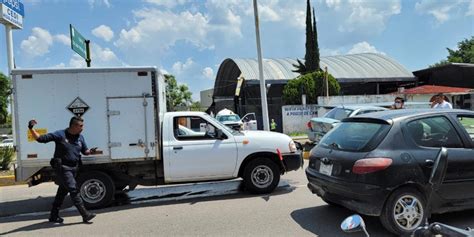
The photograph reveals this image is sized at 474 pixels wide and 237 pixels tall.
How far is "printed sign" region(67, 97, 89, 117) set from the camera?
7.50 m

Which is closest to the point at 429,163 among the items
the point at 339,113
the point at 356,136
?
the point at 356,136

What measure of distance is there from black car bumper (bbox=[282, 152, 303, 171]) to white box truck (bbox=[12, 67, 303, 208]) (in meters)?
0.08

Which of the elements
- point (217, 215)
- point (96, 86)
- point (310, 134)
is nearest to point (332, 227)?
point (217, 215)

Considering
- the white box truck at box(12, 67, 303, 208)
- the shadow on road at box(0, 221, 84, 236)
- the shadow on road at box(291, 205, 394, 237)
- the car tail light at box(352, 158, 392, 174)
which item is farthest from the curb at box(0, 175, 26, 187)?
the car tail light at box(352, 158, 392, 174)

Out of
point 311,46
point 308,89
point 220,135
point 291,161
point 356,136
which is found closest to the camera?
point 356,136

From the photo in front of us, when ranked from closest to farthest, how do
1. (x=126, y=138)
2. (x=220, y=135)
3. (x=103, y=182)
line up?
(x=103, y=182), (x=126, y=138), (x=220, y=135)

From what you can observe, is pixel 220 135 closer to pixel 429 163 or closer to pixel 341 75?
pixel 429 163

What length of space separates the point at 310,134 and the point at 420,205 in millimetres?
8791

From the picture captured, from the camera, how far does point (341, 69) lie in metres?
42.0

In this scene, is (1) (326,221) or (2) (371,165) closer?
(2) (371,165)

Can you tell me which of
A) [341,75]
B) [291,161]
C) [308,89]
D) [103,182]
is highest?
[341,75]

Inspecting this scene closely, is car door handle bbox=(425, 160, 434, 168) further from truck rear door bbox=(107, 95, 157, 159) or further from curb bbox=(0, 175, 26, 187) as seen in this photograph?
curb bbox=(0, 175, 26, 187)

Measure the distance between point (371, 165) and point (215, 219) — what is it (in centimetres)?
249

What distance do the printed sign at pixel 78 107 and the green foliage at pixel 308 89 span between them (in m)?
23.3
